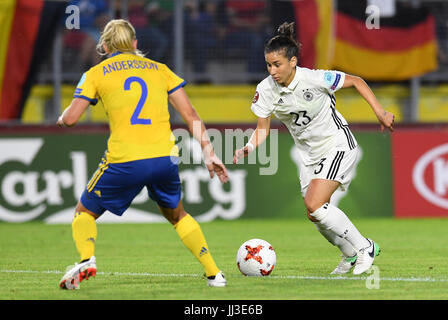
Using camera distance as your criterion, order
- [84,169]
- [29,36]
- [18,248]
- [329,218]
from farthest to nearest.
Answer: [29,36] < [84,169] < [18,248] < [329,218]

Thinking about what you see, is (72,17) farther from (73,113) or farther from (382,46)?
(73,113)

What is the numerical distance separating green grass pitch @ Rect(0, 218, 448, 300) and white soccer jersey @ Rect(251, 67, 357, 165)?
1104 millimetres

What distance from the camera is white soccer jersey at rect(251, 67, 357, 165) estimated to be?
7844 millimetres

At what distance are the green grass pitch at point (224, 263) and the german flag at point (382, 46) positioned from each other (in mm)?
3397

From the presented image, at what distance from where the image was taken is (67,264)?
9.05 metres

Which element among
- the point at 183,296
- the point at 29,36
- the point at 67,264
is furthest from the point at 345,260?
the point at 29,36

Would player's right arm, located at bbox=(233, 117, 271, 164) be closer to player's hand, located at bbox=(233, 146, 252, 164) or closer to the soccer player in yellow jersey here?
player's hand, located at bbox=(233, 146, 252, 164)

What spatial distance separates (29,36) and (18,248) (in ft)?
18.2

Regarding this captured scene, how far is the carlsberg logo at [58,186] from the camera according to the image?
542 inches

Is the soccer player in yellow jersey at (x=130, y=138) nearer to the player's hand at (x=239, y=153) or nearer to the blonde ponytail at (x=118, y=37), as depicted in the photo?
the blonde ponytail at (x=118, y=37)

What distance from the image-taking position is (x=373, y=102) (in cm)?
760

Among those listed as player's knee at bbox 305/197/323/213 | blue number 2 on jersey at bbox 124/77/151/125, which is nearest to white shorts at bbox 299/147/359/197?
player's knee at bbox 305/197/323/213

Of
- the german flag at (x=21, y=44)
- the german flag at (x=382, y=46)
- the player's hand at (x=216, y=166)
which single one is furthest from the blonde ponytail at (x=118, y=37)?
the german flag at (x=382, y=46)
